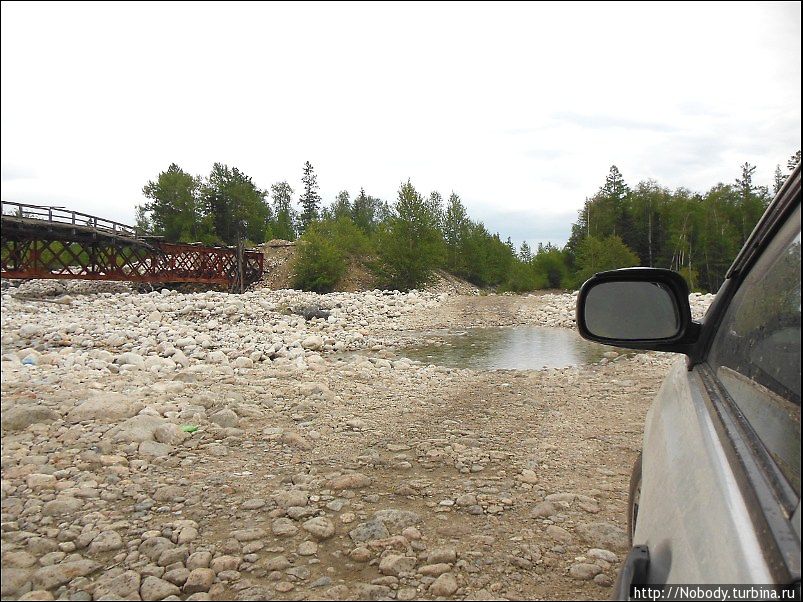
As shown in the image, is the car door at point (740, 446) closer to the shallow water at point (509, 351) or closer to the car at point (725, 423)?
the car at point (725, 423)

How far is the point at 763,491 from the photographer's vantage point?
3.27 feet

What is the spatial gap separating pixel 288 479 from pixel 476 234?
5207cm

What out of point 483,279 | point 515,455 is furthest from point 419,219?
point 515,455

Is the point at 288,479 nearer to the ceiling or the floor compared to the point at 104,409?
nearer to the floor

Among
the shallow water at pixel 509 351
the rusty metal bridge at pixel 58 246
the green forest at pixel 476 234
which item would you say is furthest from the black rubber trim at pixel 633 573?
the green forest at pixel 476 234

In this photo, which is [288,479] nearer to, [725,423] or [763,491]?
[725,423]

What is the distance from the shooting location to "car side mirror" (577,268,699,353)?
1837 millimetres

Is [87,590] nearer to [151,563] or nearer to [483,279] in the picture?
[151,563]

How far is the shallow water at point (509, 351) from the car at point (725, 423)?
7.73m

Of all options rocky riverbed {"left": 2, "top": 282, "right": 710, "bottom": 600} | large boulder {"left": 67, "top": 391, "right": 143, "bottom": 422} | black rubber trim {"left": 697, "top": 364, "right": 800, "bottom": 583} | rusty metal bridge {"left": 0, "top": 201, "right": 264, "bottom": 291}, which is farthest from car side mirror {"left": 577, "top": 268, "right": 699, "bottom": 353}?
large boulder {"left": 67, "top": 391, "right": 143, "bottom": 422}

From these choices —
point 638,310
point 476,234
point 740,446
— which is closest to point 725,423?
point 740,446

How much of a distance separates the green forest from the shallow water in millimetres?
12271

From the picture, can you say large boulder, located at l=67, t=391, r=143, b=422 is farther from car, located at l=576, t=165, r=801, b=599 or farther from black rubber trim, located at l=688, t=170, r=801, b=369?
black rubber trim, located at l=688, t=170, r=801, b=369

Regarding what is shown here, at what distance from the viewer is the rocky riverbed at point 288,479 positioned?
2.04 meters
